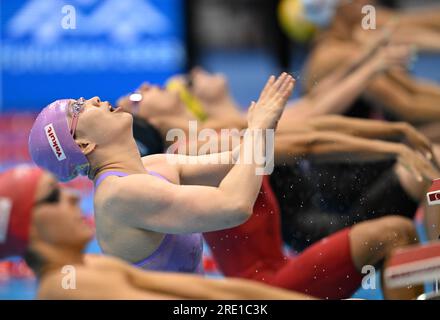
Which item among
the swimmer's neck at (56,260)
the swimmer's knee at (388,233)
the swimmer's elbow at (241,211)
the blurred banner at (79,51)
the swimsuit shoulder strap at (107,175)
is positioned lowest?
the swimmer's neck at (56,260)

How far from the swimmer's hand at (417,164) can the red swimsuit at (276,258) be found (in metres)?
0.29

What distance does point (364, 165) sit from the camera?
2.85 m

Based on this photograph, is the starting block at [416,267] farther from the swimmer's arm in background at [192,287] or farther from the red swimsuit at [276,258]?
the swimmer's arm in background at [192,287]

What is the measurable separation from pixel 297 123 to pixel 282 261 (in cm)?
47

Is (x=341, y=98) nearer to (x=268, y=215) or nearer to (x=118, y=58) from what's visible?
(x=268, y=215)

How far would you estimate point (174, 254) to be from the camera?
7.64 feet

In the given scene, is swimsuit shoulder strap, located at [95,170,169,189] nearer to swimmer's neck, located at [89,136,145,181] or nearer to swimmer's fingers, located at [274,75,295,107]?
swimmer's neck, located at [89,136,145,181]

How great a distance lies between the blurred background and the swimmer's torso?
5824 millimetres

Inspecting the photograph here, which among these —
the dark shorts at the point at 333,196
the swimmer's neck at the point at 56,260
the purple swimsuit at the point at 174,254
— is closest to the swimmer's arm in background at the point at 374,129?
the dark shorts at the point at 333,196

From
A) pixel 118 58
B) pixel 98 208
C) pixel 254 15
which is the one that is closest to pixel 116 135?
pixel 98 208

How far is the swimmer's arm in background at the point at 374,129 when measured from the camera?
9.43ft

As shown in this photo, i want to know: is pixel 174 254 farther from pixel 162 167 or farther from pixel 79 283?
pixel 79 283

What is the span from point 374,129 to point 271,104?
0.87 meters

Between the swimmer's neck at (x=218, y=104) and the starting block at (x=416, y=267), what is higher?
the swimmer's neck at (x=218, y=104)
